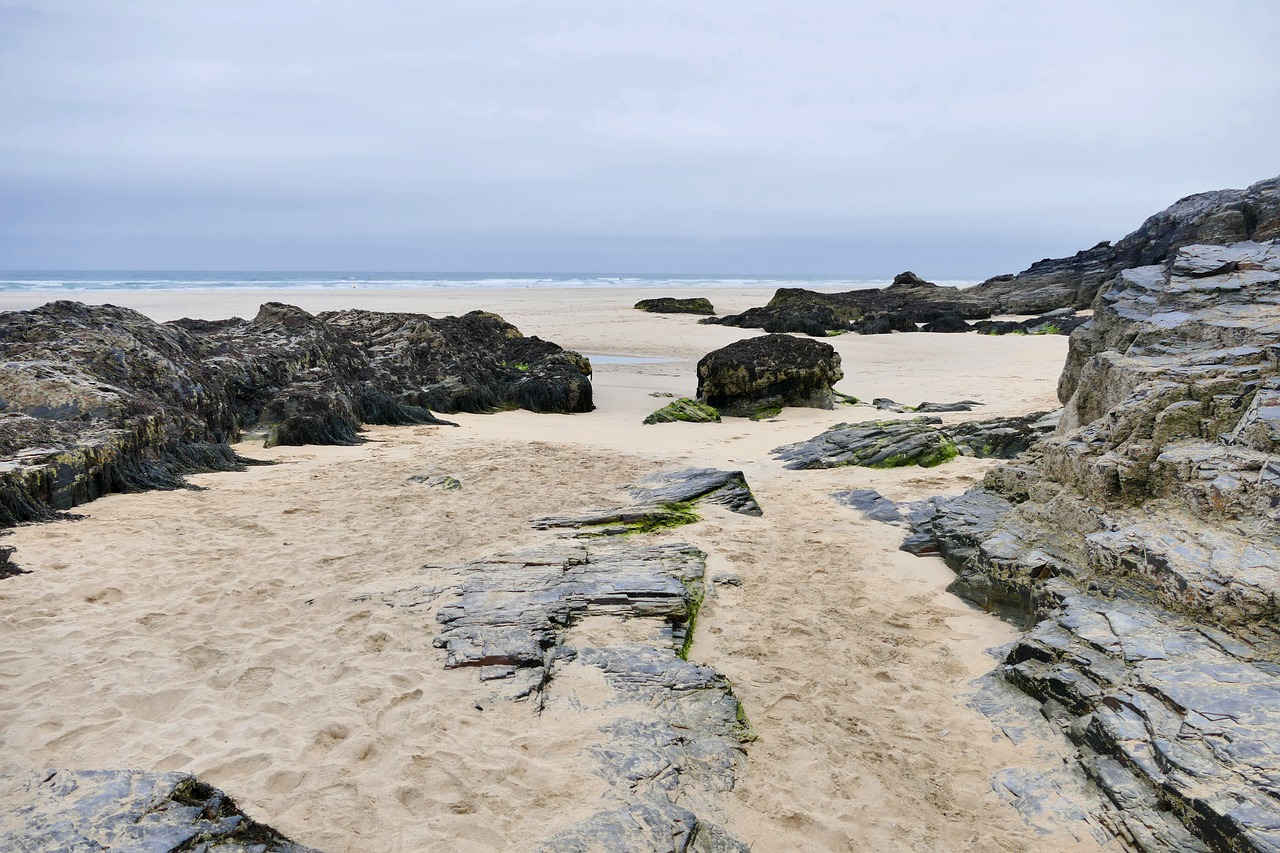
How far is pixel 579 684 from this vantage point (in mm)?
3676

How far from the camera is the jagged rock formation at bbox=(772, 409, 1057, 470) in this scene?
7949 mm

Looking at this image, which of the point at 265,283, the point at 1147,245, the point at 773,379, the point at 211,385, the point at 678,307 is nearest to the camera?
the point at 211,385

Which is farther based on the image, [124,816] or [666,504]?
[666,504]

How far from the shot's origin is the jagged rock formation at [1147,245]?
24916mm

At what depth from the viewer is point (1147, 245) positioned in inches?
1176

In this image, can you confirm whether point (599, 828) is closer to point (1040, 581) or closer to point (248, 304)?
point (1040, 581)

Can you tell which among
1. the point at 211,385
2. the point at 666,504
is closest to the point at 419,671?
the point at 666,504

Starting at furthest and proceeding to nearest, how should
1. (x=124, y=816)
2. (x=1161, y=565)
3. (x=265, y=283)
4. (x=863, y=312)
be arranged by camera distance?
1. (x=265, y=283)
2. (x=863, y=312)
3. (x=1161, y=565)
4. (x=124, y=816)

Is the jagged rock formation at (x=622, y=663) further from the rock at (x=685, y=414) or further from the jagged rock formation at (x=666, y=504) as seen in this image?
the rock at (x=685, y=414)

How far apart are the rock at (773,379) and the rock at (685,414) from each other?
1.60 feet

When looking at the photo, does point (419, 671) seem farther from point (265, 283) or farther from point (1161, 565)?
point (265, 283)

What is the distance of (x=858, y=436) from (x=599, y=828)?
22.2 feet

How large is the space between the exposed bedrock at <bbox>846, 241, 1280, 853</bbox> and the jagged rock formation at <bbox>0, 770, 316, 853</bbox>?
3.13 meters

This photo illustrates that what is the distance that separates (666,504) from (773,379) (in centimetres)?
602
